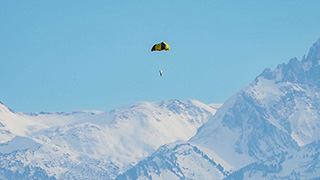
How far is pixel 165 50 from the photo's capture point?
197750 millimetres

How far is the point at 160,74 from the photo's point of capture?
621 feet

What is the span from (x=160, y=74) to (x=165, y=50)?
33.7ft
